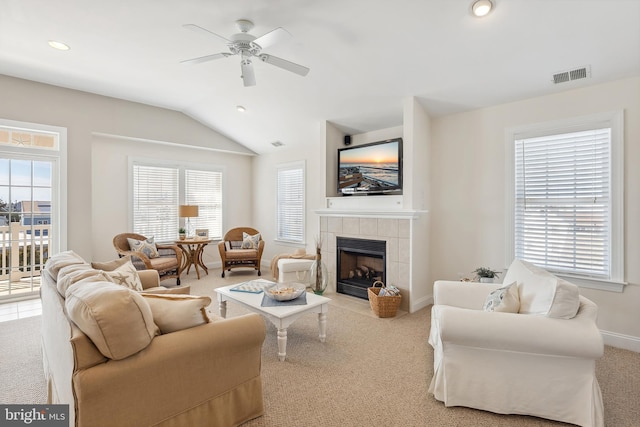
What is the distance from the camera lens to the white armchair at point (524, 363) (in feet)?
5.91

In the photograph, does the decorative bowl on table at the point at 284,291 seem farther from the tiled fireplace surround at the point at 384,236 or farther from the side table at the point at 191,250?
the side table at the point at 191,250

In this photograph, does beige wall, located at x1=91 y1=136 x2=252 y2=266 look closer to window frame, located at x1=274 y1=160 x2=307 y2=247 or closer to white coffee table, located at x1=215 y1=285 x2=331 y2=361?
window frame, located at x1=274 y1=160 x2=307 y2=247

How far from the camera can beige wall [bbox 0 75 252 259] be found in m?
4.12

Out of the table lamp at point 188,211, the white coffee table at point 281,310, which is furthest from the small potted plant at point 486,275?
the table lamp at point 188,211

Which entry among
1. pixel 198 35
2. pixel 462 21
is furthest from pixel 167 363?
pixel 462 21

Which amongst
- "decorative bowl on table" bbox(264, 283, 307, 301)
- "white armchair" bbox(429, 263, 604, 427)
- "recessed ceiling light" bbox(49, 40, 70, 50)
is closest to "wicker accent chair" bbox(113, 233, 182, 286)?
"decorative bowl on table" bbox(264, 283, 307, 301)

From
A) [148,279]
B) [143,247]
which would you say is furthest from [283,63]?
[143,247]

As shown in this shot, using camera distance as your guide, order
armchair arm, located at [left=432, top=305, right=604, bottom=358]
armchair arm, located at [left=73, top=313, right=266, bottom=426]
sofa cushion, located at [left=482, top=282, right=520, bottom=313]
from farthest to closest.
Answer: sofa cushion, located at [left=482, top=282, right=520, bottom=313] < armchair arm, located at [left=432, top=305, right=604, bottom=358] < armchair arm, located at [left=73, top=313, right=266, bottom=426]

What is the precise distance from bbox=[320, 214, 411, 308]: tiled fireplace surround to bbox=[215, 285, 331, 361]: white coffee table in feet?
4.59

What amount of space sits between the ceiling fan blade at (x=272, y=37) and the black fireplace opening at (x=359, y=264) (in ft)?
8.76

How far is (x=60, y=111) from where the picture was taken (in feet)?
14.3

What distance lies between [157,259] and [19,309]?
5.48 feet

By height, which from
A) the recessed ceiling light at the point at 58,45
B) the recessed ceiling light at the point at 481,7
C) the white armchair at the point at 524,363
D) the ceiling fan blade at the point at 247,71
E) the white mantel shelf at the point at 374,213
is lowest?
the white armchair at the point at 524,363

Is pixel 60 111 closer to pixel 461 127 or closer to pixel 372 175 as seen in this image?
pixel 372 175
